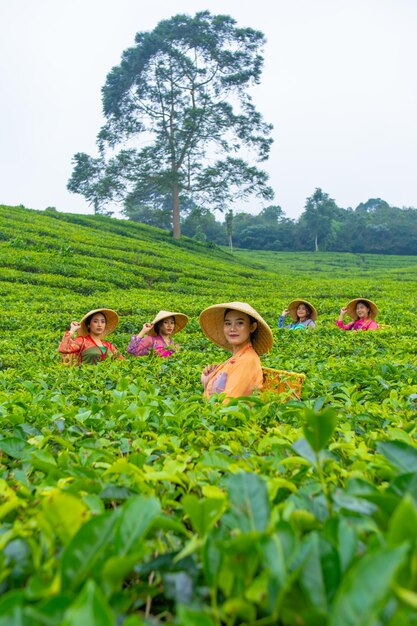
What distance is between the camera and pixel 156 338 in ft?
20.1

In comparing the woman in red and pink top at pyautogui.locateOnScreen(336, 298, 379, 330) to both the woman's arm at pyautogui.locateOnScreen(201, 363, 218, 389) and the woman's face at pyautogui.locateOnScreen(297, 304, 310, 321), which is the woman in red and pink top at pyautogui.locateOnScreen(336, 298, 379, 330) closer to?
the woman's face at pyautogui.locateOnScreen(297, 304, 310, 321)

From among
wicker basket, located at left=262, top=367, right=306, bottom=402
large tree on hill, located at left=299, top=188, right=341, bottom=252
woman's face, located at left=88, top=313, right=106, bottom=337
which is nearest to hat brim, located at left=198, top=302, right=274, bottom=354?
wicker basket, located at left=262, top=367, right=306, bottom=402

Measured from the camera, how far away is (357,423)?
2.28 metres

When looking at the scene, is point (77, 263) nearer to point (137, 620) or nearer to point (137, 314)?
point (137, 314)

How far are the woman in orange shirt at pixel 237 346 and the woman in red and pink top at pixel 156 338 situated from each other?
1.61 m

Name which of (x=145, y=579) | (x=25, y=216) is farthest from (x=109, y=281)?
(x=145, y=579)

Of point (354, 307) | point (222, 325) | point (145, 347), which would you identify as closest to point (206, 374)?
point (222, 325)

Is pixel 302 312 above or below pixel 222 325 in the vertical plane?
below

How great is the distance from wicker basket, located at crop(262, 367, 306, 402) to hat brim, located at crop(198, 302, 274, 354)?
15.0 inches

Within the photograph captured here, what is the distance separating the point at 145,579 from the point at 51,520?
22cm

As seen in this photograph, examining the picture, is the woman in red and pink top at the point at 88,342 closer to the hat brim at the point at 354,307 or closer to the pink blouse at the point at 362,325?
the pink blouse at the point at 362,325

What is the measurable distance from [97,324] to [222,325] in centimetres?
207

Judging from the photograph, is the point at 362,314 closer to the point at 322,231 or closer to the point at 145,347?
the point at 145,347

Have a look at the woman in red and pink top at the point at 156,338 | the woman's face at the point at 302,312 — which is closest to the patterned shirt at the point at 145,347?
the woman in red and pink top at the point at 156,338
